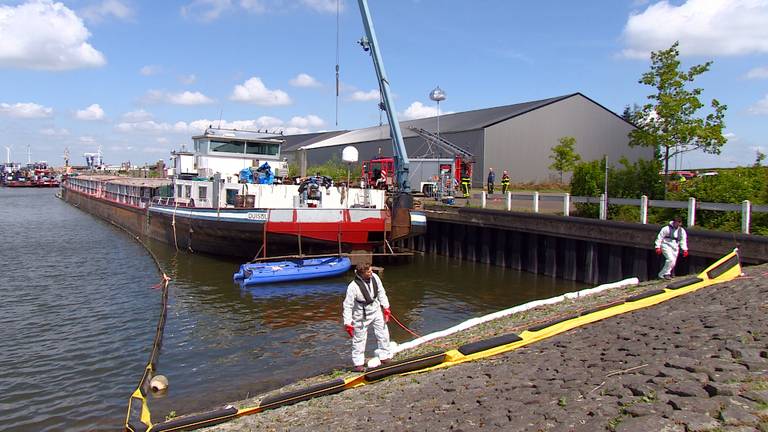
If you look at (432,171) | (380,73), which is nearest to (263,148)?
(380,73)

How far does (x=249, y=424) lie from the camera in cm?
657

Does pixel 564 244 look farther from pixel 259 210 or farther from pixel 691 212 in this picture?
pixel 259 210

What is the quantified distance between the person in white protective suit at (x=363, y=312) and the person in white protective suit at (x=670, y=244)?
23.8 feet

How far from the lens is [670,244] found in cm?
1224

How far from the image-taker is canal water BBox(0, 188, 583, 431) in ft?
29.4

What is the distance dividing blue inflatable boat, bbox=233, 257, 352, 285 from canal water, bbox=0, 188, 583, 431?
13.2 inches

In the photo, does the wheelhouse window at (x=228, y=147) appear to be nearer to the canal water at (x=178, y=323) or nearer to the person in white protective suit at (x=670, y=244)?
the canal water at (x=178, y=323)

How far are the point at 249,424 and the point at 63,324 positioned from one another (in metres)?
8.67

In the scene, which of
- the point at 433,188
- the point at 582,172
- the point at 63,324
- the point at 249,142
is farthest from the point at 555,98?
the point at 63,324

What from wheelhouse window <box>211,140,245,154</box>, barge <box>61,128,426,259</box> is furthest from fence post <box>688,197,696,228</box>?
wheelhouse window <box>211,140,245,154</box>

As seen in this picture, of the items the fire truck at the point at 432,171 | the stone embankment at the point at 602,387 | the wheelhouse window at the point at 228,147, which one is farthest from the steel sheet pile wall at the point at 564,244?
the wheelhouse window at the point at 228,147

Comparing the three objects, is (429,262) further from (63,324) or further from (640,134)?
(63,324)

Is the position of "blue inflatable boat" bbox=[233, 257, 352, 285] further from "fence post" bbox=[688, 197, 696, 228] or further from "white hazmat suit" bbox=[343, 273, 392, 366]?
"fence post" bbox=[688, 197, 696, 228]

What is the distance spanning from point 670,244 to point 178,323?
454 inches
